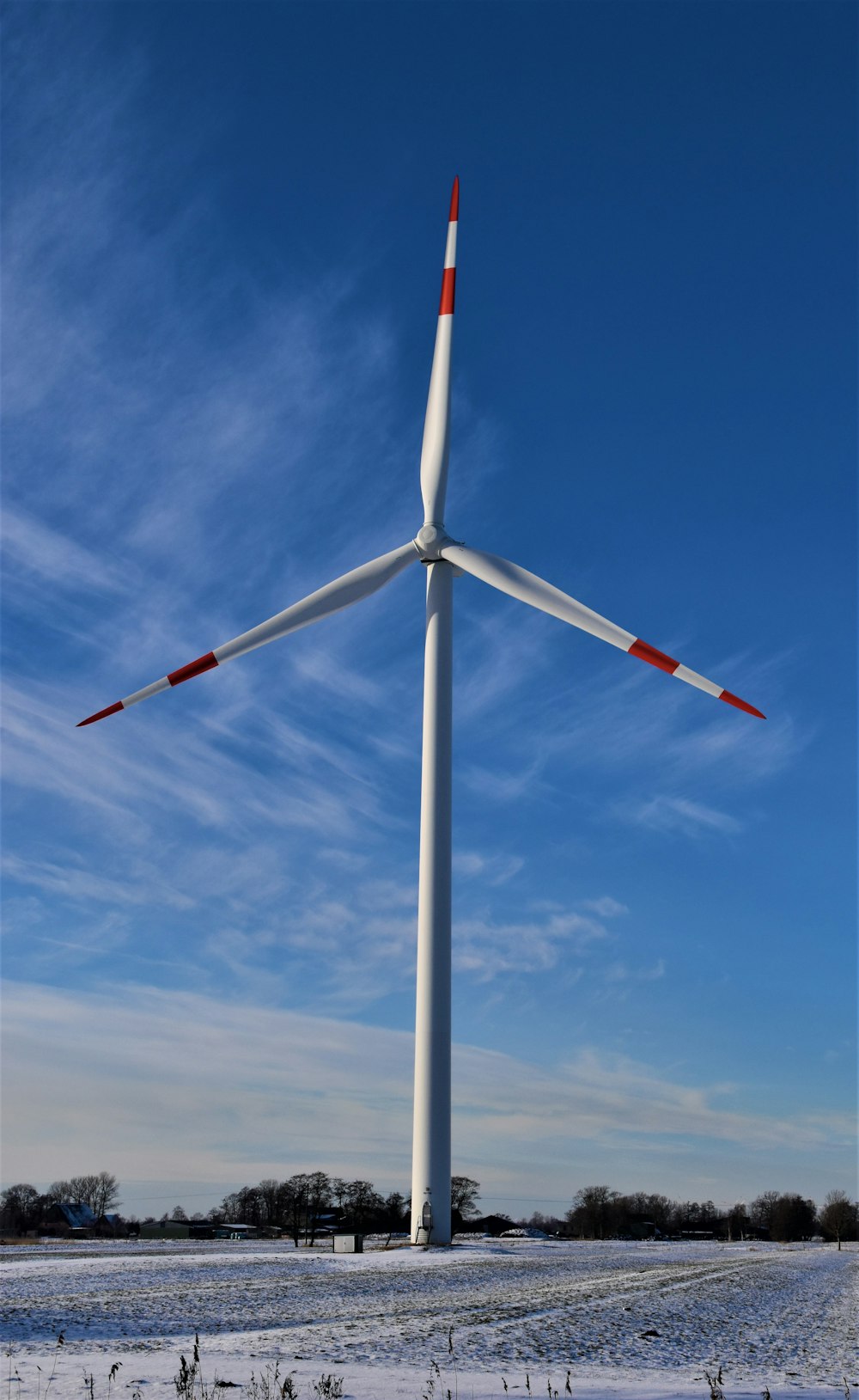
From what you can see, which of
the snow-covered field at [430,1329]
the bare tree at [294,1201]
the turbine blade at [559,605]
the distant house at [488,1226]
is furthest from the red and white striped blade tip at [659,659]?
the distant house at [488,1226]

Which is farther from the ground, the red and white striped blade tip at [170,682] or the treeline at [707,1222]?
the red and white striped blade tip at [170,682]

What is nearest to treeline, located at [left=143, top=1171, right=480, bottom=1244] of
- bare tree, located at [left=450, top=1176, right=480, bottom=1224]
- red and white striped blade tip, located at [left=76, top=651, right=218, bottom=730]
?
bare tree, located at [left=450, top=1176, right=480, bottom=1224]

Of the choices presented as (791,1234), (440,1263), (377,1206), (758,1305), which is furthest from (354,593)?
(791,1234)

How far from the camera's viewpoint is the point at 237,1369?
16484 mm

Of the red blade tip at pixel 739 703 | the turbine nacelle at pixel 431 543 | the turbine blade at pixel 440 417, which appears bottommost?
the red blade tip at pixel 739 703

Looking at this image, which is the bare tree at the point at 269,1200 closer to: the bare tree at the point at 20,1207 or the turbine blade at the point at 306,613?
the bare tree at the point at 20,1207

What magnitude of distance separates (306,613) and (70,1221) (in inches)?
4353

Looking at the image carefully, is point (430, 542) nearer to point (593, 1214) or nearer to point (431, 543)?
point (431, 543)

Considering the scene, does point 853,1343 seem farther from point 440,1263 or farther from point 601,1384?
point 440,1263

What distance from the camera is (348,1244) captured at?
4575 centimetres

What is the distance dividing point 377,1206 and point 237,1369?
363 feet

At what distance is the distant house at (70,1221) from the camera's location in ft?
431

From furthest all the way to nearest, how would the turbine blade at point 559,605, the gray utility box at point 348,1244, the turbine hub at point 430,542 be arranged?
1. the turbine hub at point 430,542
2. the turbine blade at point 559,605
3. the gray utility box at point 348,1244

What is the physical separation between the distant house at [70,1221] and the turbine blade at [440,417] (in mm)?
102555
